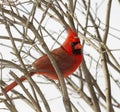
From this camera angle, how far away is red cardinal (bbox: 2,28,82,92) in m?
2.19

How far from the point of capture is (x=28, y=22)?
1.78 m

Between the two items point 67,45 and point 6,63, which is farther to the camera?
point 67,45

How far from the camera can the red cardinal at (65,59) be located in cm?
219

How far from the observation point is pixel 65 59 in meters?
2.33

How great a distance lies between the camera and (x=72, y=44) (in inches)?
90.6

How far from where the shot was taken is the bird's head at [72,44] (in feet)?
7.32

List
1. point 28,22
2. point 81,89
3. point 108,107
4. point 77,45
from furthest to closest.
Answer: point 81,89 → point 77,45 → point 108,107 → point 28,22

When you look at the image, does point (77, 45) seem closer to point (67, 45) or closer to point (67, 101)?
point (67, 45)

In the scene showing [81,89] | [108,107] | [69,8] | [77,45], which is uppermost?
[69,8]

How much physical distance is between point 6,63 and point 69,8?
0.65 metres

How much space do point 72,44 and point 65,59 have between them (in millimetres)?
93

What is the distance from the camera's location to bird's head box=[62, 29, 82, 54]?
2230 mm

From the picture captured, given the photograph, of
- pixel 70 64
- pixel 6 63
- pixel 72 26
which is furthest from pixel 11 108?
pixel 72 26

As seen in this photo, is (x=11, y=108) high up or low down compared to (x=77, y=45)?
down
